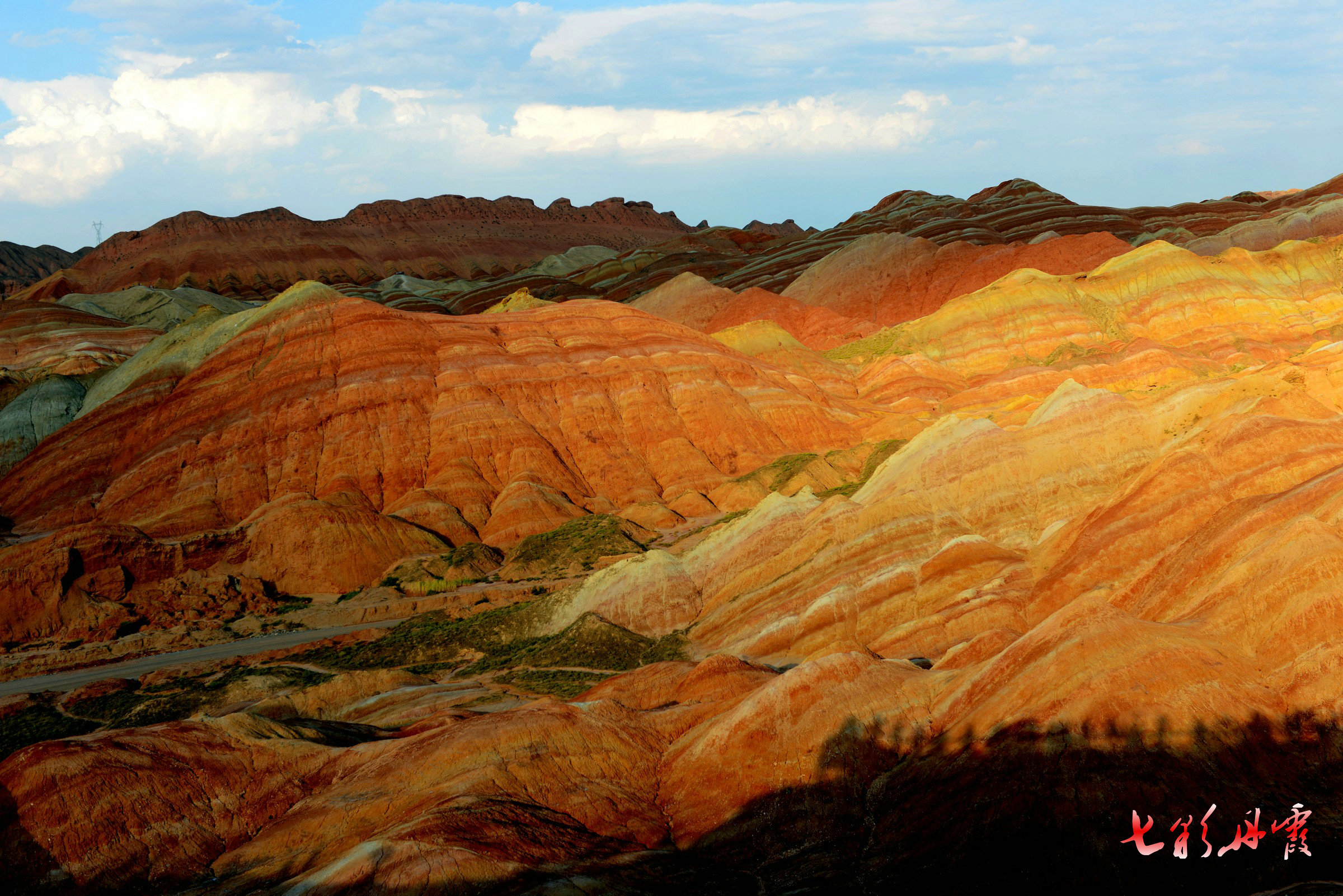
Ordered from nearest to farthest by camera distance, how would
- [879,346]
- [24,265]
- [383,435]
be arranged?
1. [383,435]
2. [879,346]
3. [24,265]

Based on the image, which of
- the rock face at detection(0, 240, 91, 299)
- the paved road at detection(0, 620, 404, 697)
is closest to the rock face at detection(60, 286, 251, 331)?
the rock face at detection(0, 240, 91, 299)

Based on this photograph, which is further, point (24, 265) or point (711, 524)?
point (24, 265)

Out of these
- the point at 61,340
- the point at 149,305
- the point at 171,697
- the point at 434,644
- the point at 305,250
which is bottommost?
the point at 434,644

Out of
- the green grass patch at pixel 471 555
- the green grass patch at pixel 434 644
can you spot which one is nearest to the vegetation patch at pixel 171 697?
the green grass patch at pixel 434 644

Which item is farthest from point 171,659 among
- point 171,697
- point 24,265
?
point 24,265

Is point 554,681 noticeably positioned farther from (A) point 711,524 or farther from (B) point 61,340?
(B) point 61,340

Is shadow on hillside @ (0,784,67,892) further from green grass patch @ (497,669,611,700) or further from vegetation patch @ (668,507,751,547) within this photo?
vegetation patch @ (668,507,751,547)

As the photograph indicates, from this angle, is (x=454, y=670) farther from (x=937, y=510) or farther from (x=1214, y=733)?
(x=1214, y=733)
